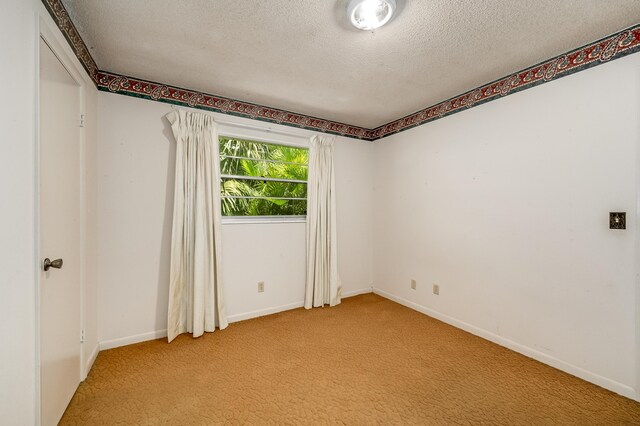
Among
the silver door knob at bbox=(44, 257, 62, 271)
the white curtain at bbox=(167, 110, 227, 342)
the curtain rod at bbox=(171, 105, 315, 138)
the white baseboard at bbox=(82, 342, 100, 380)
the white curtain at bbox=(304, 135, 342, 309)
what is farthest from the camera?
the white curtain at bbox=(304, 135, 342, 309)

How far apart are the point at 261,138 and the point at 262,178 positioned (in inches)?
18.6

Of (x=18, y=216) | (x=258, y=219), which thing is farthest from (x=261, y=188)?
(x=18, y=216)

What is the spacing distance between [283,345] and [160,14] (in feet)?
8.90

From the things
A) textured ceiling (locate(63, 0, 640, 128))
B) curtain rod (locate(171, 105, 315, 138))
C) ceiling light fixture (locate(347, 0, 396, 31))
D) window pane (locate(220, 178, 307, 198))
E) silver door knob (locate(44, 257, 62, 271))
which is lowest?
silver door knob (locate(44, 257, 62, 271))

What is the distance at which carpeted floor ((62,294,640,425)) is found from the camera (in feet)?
5.31

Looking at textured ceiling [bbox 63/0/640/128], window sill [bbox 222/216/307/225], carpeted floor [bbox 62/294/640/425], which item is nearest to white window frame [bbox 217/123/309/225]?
window sill [bbox 222/216/307/225]

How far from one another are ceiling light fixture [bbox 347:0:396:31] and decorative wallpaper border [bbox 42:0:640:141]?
1.53m

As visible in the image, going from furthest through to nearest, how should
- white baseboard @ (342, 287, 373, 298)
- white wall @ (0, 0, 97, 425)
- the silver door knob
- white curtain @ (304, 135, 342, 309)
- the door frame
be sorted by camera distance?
white baseboard @ (342, 287, 373, 298), white curtain @ (304, 135, 342, 309), the silver door knob, the door frame, white wall @ (0, 0, 97, 425)

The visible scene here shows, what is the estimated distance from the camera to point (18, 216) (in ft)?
3.82

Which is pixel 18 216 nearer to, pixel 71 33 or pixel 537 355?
pixel 71 33

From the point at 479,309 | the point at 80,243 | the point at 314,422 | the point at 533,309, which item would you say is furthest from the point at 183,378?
the point at 533,309

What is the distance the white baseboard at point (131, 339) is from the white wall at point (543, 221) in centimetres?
291

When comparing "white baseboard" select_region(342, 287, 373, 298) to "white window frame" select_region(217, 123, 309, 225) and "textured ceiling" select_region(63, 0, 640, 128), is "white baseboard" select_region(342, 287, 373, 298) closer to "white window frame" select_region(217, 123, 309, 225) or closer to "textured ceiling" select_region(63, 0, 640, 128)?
"white window frame" select_region(217, 123, 309, 225)

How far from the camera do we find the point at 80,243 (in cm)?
189
